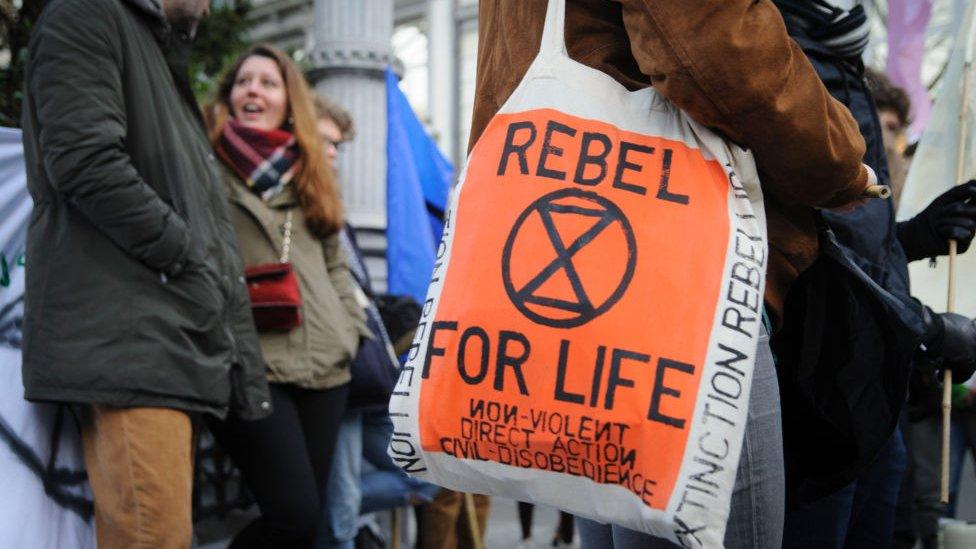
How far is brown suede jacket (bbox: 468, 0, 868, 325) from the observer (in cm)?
150

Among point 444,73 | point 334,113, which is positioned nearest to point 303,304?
point 334,113

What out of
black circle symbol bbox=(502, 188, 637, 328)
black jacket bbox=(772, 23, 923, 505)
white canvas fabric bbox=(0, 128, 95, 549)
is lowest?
white canvas fabric bbox=(0, 128, 95, 549)

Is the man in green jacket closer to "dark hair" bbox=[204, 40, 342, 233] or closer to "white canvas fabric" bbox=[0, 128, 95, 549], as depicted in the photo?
"white canvas fabric" bbox=[0, 128, 95, 549]

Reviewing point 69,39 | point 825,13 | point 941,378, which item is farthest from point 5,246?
point 941,378

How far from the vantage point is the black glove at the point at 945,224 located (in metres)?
2.43

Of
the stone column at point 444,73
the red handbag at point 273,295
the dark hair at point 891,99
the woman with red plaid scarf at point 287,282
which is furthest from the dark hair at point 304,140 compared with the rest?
the stone column at point 444,73

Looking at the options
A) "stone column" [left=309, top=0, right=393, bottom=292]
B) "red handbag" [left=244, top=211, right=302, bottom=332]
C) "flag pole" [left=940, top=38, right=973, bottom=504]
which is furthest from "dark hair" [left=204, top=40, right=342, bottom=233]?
"stone column" [left=309, top=0, right=393, bottom=292]

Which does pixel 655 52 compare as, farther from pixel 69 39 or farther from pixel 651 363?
pixel 69 39

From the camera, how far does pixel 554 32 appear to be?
62.2 inches

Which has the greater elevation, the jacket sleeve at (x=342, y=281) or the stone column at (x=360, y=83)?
the stone column at (x=360, y=83)

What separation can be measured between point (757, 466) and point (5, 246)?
6.79ft

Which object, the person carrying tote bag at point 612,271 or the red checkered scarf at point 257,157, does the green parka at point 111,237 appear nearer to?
the red checkered scarf at point 257,157

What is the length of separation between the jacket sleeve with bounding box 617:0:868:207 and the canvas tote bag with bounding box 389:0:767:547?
0.16 feet

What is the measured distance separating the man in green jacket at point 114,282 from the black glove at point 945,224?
1.64 m
